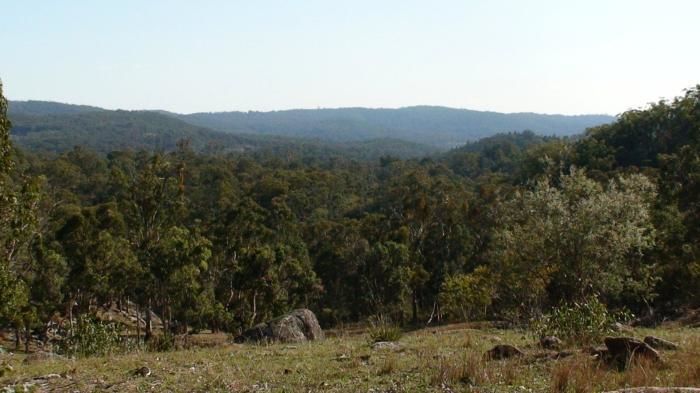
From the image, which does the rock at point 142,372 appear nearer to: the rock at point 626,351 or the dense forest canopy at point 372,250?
the dense forest canopy at point 372,250

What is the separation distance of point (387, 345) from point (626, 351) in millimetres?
5989

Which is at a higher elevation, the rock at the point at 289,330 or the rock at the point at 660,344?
the rock at the point at 660,344

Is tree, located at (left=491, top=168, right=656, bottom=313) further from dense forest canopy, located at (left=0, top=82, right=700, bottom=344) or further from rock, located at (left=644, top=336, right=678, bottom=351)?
rock, located at (left=644, top=336, right=678, bottom=351)

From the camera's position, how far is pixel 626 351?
346 inches

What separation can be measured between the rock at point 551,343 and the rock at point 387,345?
3081mm

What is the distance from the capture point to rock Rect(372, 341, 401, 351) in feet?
43.7

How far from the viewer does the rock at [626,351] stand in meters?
8.69

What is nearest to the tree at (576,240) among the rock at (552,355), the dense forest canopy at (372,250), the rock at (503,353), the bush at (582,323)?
the dense forest canopy at (372,250)

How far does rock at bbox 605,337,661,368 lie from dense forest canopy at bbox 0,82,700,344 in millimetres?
7760

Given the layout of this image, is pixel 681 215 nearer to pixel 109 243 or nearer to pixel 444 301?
pixel 444 301

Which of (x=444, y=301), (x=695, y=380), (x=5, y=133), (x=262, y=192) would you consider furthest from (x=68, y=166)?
(x=695, y=380)

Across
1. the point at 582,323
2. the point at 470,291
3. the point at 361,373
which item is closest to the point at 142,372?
the point at 361,373

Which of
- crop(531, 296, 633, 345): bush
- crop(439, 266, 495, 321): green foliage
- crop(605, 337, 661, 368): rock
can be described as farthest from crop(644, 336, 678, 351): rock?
crop(439, 266, 495, 321): green foliage

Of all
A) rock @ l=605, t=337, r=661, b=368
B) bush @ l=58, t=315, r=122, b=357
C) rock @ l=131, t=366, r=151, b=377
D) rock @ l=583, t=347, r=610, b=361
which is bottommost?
bush @ l=58, t=315, r=122, b=357
